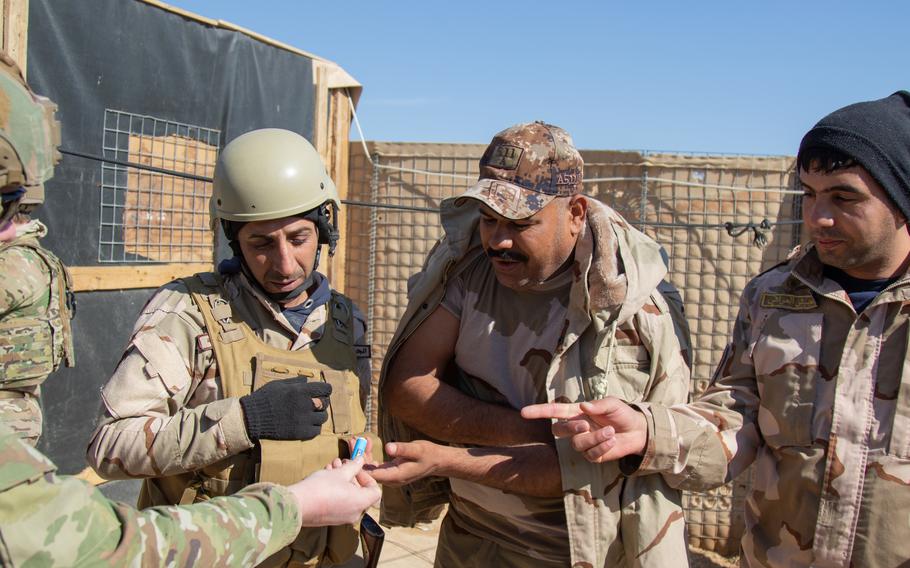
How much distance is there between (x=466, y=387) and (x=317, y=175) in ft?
2.84

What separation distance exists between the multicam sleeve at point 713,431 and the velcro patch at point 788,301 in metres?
0.09

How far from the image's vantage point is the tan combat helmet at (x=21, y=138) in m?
1.58

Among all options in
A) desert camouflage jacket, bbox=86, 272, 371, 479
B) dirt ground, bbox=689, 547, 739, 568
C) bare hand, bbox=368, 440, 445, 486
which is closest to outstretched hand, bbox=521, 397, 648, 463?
bare hand, bbox=368, 440, 445, 486

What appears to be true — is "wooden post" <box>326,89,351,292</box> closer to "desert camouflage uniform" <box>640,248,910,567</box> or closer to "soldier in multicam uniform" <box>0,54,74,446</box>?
"soldier in multicam uniform" <box>0,54,74,446</box>

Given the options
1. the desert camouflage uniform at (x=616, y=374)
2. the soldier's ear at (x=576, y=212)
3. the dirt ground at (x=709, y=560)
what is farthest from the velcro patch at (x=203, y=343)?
the dirt ground at (x=709, y=560)

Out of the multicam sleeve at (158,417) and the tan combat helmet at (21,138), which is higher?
the tan combat helmet at (21,138)

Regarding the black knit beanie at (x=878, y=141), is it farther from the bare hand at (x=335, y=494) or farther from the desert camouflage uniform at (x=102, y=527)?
the desert camouflage uniform at (x=102, y=527)

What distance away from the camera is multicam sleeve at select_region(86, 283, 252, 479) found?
80.4 inches

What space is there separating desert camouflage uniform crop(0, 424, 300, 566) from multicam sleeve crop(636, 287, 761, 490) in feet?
3.59

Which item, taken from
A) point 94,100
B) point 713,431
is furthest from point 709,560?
point 94,100

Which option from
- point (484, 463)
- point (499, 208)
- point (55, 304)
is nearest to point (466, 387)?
point (484, 463)

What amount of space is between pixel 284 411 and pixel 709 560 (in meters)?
4.92

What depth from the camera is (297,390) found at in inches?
86.4

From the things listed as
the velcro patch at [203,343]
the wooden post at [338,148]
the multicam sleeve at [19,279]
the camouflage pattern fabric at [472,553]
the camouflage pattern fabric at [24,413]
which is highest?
the wooden post at [338,148]
